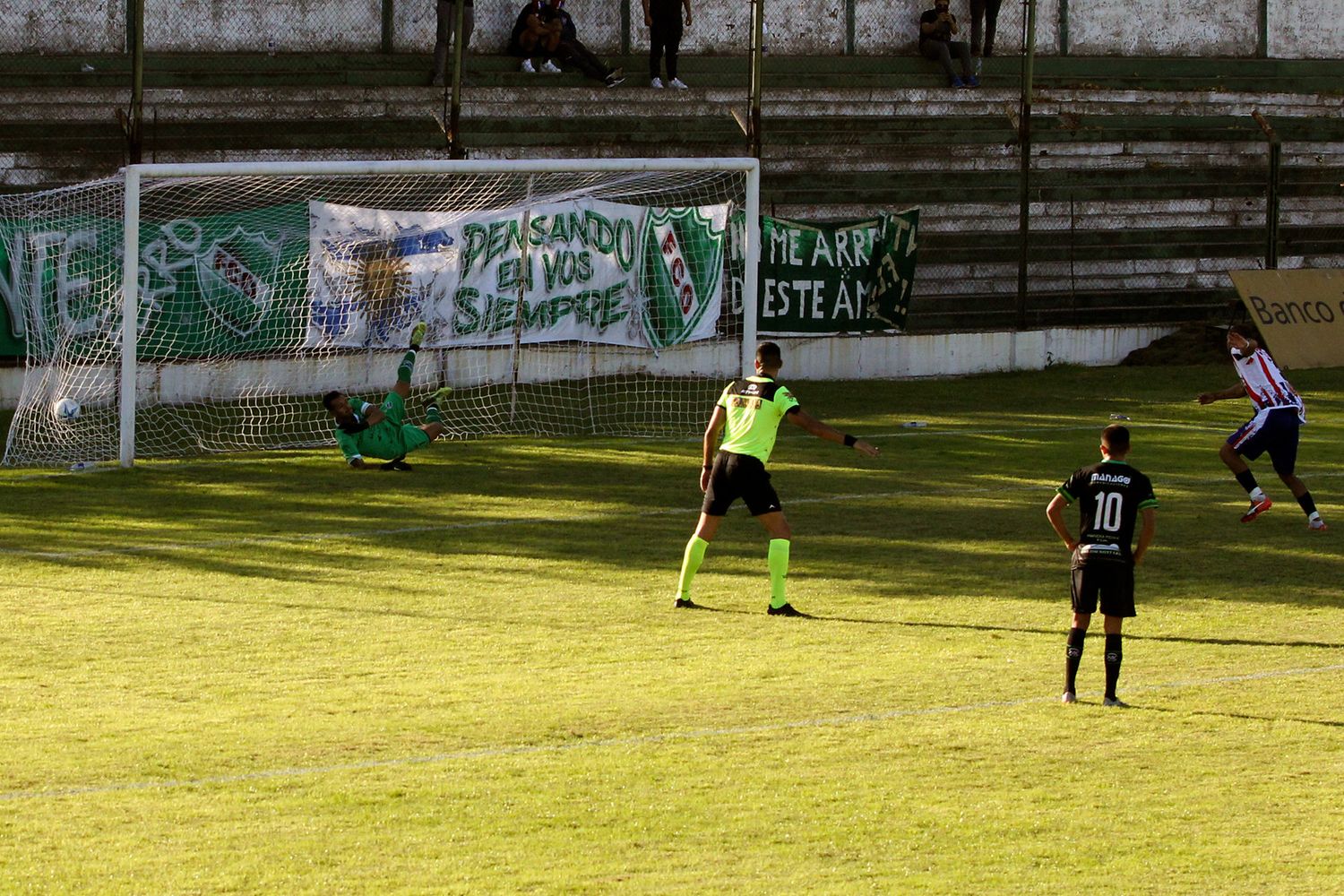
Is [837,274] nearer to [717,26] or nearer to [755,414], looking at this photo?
[717,26]

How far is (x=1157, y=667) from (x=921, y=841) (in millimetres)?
3462

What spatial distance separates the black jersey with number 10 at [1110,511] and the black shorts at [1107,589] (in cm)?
4

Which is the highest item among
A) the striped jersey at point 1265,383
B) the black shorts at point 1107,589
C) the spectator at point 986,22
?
the spectator at point 986,22

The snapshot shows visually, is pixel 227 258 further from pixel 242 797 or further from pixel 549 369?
pixel 242 797

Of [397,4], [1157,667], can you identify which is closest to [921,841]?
[1157,667]

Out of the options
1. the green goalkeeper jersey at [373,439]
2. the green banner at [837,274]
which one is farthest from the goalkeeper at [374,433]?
the green banner at [837,274]

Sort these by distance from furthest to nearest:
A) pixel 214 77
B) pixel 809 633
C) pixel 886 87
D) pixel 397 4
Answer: pixel 886 87 < pixel 397 4 < pixel 214 77 < pixel 809 633

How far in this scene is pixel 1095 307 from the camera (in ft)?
92.2

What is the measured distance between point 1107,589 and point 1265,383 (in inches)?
239

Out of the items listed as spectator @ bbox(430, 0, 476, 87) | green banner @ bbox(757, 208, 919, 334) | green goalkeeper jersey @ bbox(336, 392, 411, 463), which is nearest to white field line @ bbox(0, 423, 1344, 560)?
green goalkeeper jersey @ bbox(336, 392, 411, 463)

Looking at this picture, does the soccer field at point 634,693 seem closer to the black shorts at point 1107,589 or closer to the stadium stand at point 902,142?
the black shorts at point 1107,589

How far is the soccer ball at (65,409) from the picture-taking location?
1802cm

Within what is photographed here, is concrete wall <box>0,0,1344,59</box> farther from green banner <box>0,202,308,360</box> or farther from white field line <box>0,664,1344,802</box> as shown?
white field line <box>0,664,1344,802</box>

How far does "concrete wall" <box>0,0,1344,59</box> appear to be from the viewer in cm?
2748
